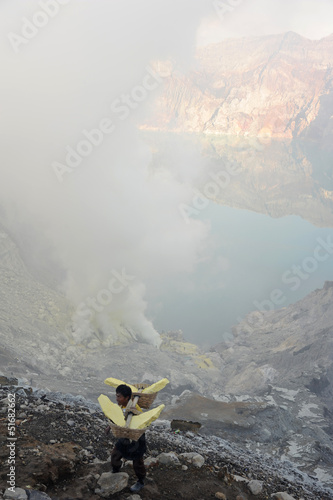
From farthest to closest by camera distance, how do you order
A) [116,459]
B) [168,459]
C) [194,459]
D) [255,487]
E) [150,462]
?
[194,459]
[255,487]
[168,459]
[150,462]
[116,459]

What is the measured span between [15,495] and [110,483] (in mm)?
908

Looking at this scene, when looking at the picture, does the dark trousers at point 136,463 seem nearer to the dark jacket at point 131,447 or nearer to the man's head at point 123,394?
the dark jacket at point 131,447

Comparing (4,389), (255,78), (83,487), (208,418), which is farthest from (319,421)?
(255,78)

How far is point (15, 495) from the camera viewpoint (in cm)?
287

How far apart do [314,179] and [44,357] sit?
84801 millimetres

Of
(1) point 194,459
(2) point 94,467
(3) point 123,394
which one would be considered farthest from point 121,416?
(1) point 194,459

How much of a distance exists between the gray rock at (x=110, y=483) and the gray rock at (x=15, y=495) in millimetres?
703

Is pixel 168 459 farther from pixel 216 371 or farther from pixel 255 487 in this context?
pixel 216 371

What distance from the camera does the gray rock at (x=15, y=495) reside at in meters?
2.85

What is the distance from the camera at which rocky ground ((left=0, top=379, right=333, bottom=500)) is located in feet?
11.1

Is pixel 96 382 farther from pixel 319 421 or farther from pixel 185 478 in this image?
pixel 185 478

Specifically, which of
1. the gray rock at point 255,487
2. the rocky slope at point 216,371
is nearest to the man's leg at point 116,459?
the gray rock at point 255,487

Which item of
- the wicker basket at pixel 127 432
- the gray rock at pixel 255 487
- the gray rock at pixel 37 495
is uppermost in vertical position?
the wicker basket at pixel 127 432

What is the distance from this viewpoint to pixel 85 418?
5535 millimetres
